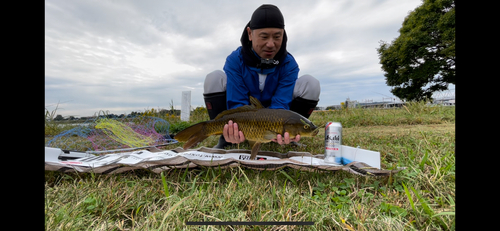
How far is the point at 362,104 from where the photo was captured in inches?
308

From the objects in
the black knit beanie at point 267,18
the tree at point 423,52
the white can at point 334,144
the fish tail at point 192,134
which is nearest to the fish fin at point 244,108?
the fish tail at point 192,134

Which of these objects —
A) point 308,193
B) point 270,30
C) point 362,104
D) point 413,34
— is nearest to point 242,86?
point 270,30

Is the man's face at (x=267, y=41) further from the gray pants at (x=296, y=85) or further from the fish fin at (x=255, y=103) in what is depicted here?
the fish fin at (x=255, y=103)

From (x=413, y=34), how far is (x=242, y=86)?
21.7 metres

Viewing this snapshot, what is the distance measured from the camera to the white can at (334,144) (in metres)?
1.81

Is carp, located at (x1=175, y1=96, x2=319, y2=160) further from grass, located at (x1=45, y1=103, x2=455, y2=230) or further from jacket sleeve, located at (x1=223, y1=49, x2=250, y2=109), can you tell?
jacket sleeve, located at (x1=223, y1=49, x2=250, y2=109)

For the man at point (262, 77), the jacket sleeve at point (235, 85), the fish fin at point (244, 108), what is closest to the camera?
the fish fin at point (244, 108)

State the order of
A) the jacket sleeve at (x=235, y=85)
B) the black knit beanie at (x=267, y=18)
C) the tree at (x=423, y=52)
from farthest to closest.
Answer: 1. the tree at (x=423, y=52)
2. the jacket sleeve at (x=235, y=85)
3. the black knit beanie at (x=267, y=18)

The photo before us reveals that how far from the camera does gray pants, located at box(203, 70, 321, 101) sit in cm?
265

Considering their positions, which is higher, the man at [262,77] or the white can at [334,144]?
the man at [262,77]

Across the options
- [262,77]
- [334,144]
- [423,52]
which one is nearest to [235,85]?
[262,77]

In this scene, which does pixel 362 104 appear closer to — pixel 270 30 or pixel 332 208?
pixel 270 30

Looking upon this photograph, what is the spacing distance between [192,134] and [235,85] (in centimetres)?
86

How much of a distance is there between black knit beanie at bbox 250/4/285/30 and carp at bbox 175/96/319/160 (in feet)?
2.51
